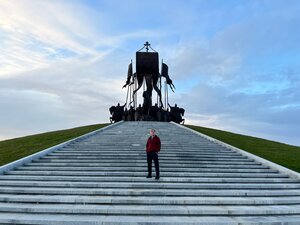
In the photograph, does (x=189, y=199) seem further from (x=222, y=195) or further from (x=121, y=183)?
(x=121, y=183)

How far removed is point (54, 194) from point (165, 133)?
437 inches

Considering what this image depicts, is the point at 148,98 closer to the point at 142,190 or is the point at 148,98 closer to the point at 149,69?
the point at 149,69

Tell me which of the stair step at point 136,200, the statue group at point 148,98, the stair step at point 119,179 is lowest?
the stair step at point 136,200

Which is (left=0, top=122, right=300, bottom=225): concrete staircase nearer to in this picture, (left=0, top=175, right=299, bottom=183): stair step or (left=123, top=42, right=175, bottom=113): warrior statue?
(left=0, top=175, right=299, bottom=183): stair step

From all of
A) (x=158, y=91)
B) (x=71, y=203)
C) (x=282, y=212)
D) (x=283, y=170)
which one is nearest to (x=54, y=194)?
(x=71, y=203)

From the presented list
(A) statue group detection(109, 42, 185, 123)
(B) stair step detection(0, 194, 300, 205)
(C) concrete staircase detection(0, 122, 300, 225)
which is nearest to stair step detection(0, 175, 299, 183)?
(C) concrete staircase detection(0, 122, 300, 225)

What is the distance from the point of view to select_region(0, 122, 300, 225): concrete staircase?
7.82 meters

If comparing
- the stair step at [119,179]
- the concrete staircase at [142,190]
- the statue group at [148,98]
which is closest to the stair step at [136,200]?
the concrete staircase at [142,190]

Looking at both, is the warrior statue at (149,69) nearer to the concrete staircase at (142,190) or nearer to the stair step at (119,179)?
the concrete staircase at (142,190)

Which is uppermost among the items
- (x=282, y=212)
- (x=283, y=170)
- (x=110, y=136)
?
(x=110, y=136)

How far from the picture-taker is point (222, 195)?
9.26 metres

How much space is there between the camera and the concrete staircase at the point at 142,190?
7816mm

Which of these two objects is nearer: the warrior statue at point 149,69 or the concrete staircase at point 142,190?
the concrete staircase at point 142,190

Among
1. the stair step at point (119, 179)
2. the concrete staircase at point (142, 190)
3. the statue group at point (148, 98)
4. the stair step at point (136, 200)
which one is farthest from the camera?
the statue group at point (148, 98)
